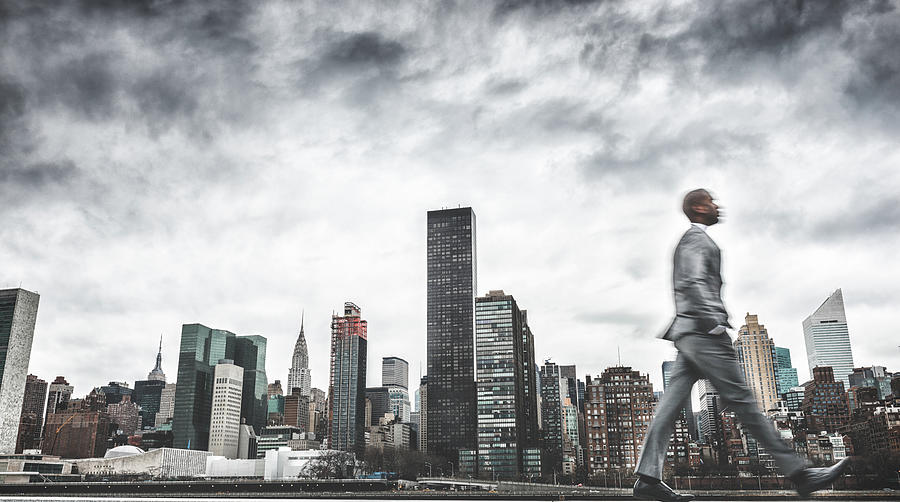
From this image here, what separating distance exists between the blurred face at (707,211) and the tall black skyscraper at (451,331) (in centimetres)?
14064

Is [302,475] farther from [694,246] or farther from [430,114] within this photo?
[694,246]

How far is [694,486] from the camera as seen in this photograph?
84562 mm

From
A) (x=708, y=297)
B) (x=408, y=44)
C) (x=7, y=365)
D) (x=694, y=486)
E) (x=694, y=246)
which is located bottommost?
(x=694, y=486)

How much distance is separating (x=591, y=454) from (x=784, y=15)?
107 m

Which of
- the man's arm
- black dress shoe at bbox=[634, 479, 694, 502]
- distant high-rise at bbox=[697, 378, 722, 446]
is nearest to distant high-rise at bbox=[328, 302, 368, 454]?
distant high-rise at bbox=[697, 378, 722, 446]

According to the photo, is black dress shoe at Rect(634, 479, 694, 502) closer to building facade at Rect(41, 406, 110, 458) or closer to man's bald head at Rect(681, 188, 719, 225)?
man's bald head at Rect(681, 188, 719, 225)

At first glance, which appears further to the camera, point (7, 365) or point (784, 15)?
point (7, 365)

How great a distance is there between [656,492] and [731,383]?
0.90 m

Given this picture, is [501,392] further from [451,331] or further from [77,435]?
[77,435]

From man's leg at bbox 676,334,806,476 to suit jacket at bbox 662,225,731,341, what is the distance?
106mm

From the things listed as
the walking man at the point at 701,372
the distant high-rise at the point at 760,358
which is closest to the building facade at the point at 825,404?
the distant high-rise at the point at 760,358

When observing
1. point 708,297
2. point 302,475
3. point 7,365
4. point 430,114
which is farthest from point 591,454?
point 7,365

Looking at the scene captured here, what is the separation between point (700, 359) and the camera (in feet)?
14.5

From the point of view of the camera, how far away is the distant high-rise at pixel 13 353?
141 metres
